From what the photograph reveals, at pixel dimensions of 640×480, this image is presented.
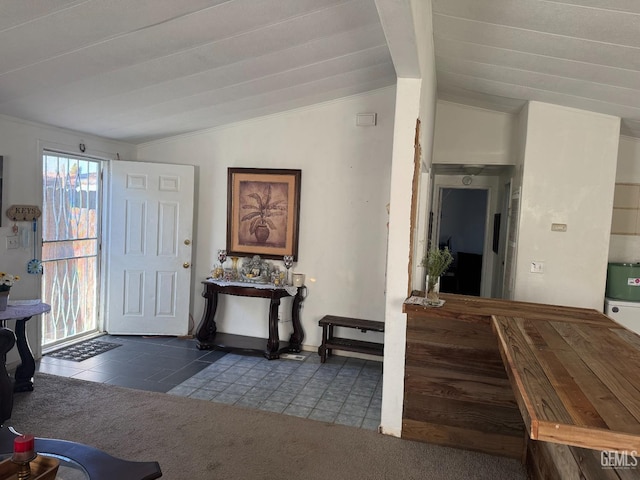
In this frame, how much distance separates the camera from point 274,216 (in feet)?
15.6

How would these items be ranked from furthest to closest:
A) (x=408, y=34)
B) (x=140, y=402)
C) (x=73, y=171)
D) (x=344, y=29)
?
(x=73, y=171)
(x=140, y=402)
(x=344, y=29)
(x=408, y=34)

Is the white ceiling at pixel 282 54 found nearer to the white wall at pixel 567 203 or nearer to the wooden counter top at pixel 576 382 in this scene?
the white wall at pixel 567 203

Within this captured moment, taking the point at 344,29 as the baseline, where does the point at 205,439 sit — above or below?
below

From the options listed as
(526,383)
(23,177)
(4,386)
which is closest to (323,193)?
(23,177)

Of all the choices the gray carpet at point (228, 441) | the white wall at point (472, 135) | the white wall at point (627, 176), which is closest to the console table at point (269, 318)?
the gray carpet at point (228, 441)

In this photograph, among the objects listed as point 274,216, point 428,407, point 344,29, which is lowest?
point 428,407

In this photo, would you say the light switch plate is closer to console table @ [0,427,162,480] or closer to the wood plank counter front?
the wood plank counter front

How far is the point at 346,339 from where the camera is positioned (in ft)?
14.8

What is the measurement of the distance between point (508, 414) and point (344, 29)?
264cm

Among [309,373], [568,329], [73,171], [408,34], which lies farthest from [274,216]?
[568,329]

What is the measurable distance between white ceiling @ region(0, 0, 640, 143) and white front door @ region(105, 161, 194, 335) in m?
0.76

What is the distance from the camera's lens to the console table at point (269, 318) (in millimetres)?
4422

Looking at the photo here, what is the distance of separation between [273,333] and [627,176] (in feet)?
12.4

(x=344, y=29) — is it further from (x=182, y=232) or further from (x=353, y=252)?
(x=182, y=232)
